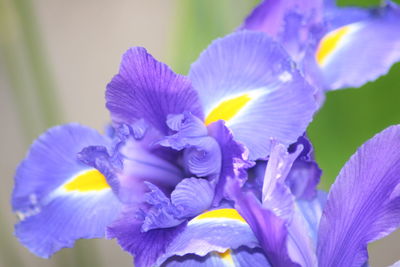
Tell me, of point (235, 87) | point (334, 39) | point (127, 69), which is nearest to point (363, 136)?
point (334, 39)

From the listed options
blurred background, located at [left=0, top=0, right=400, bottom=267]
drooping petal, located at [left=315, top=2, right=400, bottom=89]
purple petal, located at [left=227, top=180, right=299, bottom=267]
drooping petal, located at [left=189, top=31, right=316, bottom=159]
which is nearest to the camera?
purple petal, located at [left=227, top=180, right=299, bottom=267]

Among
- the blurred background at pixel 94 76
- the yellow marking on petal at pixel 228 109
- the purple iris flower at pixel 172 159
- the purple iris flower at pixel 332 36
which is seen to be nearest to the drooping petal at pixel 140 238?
the purple iris flower at pixel 172 159

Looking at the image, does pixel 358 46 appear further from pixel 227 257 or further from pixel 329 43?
pixel 227 257

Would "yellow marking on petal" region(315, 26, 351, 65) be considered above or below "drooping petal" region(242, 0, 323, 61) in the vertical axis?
below

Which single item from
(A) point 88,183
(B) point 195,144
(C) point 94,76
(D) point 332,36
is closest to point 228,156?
(B) point 195,144

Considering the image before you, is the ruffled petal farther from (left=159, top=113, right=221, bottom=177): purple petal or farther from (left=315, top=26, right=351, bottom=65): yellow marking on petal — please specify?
(left=315, top=26, right=351, bottom=65): yellow marking on petal

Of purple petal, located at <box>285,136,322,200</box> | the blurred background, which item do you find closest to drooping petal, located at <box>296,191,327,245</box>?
purple petal, located at <box>285,136,322,200</box>

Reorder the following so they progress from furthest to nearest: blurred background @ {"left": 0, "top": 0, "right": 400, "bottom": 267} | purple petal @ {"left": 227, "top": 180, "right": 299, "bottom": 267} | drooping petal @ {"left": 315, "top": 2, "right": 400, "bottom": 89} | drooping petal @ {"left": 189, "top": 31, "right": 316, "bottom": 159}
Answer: blurred background @ {"left": 0, "top": 0, "right": 400, "bottom": 267} < drooping petal @ {"left": 315, "top": 2, "right": 400, "bottom": 89} < drooping petal @ {"left": 189, "top": 31, "right": 316, "bottom": 159} < purple petal @ {"left": 227, "top": 180, "right": 299, "bottom": 267}

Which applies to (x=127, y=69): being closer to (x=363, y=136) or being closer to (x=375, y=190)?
(x=375, y=190)
